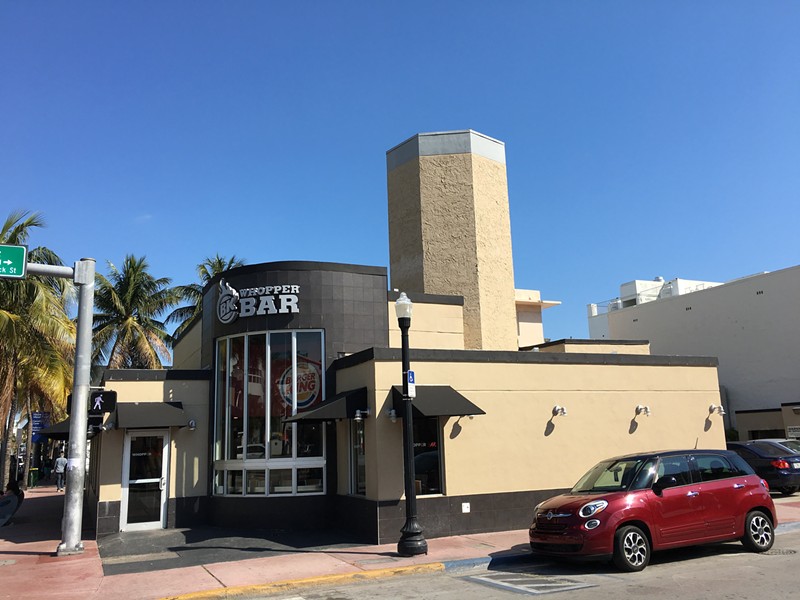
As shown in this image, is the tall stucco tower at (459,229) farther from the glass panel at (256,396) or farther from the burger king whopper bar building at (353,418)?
the glass panel at (256,396)

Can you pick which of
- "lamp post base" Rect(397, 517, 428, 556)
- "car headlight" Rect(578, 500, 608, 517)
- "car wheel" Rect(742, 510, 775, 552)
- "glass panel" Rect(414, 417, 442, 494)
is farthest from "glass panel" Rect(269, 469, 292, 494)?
"car wheel" Rect(742, 510, 775, 552)

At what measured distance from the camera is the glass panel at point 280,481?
47.3 ft

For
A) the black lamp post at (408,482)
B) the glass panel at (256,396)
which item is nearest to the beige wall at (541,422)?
the black lamp post at (408,482)

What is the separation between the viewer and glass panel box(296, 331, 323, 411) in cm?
1472

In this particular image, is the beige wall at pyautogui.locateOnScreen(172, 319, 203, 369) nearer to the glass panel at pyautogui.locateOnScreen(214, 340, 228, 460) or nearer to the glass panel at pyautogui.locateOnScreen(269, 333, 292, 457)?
the glass panel at pyautogui.locateOnScreen(214, 340, 228, 460)

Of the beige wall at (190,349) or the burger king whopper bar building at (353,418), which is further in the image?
the beige wall at (190,349)

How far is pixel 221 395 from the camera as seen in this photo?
618 inches

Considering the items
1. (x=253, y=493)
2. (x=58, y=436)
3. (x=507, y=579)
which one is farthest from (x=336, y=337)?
(x=58, y=436)

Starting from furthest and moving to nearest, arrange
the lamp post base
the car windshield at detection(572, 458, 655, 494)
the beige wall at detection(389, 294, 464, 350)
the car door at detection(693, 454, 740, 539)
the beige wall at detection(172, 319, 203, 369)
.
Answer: the beige wall at detection(172, 319, 203, 369) → the beige wall at detection(389, 294, 464, 350) → the lamp post base → the car door at detection(693, 454, 740, 539) → the car windshield at detection(572, 458, 655, 494)

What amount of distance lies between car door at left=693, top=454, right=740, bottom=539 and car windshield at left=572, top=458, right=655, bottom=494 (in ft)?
3.21

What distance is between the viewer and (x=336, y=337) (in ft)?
49.1

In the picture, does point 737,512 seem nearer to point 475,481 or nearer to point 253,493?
point 475,481

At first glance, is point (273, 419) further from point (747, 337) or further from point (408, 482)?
point (747, 337)

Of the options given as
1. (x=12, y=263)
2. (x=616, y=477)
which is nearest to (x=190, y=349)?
(x=12, y=263)
